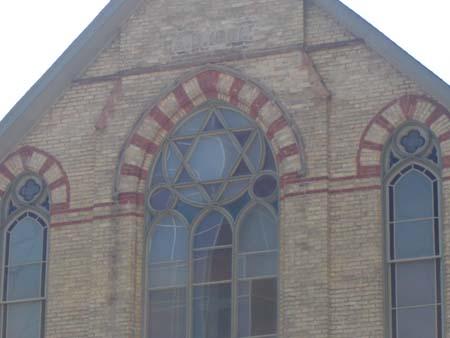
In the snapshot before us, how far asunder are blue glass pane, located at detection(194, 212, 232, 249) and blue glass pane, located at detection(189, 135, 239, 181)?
645 mm

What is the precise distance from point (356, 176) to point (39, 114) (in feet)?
18.4

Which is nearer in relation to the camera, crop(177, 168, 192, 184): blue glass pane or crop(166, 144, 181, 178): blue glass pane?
crop(177, 168, 192, 184): blue glass pane

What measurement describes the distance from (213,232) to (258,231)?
2.37 ft

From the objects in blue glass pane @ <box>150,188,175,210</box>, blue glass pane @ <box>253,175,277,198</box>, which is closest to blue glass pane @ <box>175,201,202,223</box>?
blue glass pane @ <box>150,188,175,210</box>

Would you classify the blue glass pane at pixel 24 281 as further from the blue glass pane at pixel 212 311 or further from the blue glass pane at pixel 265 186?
the blue glass pane at pixel 265 186

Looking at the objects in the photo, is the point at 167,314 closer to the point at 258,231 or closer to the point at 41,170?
the point at 258,231

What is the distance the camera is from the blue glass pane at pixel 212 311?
90.5ft

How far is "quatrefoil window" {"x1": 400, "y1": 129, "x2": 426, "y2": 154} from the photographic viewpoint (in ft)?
88.9

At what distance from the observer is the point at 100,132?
29250 mm

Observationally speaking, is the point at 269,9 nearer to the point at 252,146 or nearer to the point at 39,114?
the point at 252,146

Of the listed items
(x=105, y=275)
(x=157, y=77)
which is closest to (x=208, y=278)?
(x=105, y=275)

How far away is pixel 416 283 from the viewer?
1047 inches

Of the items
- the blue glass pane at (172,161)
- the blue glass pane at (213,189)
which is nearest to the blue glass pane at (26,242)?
the blue glass pane at (172,161)

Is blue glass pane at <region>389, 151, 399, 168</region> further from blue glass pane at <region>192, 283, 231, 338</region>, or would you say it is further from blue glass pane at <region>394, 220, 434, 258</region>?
blue glass pane at <region>192, 283, 231, 338</region>
